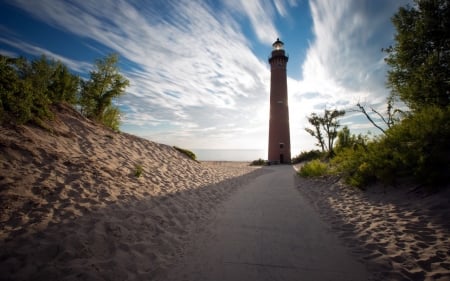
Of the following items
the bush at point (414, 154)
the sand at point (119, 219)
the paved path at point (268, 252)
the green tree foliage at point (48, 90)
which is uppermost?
the green tree foliage at point (48, 90)

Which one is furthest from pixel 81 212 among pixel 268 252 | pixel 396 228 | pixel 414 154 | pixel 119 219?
pixel 414 154

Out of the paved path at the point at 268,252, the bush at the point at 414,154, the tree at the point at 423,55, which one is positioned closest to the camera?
the paved path at the point at 268,252

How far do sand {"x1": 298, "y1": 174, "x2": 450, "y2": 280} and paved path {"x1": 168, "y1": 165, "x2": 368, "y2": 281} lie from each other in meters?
0.33

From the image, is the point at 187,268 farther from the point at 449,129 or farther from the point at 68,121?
the point at 68,121

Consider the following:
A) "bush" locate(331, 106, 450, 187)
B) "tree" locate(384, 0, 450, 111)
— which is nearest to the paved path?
"bush" locate(331, 106, 450, 187)

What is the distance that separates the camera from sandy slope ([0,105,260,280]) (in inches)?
94.4

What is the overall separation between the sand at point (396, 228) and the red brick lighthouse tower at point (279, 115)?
21.3m

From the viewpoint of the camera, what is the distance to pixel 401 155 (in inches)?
199

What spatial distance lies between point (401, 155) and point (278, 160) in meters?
22.1

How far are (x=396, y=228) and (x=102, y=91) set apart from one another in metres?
18.1

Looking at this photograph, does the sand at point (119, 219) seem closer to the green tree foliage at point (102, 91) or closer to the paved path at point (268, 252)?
the paved path at point (268, 252)

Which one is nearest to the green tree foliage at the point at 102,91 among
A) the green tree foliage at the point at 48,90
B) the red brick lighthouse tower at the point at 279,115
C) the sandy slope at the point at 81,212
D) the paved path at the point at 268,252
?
the green tree foliage at the point at 48,90

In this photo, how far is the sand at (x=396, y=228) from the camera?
249 cm

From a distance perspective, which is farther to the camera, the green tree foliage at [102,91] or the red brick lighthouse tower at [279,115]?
the red brick lighthouse tower at [279,115]
